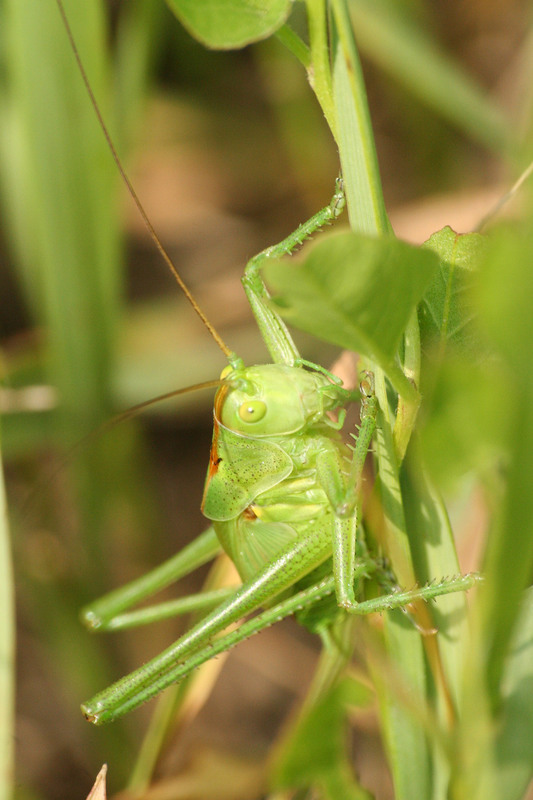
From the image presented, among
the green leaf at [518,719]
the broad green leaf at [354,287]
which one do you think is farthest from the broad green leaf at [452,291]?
the green leaf at [518,719]

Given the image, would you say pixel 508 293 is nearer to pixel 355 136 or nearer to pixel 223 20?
pixel 355 136

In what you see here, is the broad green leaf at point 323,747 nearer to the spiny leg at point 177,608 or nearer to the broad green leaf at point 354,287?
the broad green leaf at point 354,287

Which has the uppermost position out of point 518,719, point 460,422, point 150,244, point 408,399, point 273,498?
point 150,244

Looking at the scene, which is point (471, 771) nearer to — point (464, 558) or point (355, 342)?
point (355, 342)

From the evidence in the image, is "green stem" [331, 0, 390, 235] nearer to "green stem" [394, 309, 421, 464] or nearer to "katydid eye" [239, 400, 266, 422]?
"green stem" [394, 309, 421, 464]

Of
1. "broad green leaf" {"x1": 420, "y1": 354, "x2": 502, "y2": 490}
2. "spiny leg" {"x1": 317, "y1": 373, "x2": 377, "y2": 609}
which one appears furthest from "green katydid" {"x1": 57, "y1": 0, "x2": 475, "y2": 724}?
"broad green leaf" {"x1": 420, "y1": 354, "x2": 502, "y2": 490}

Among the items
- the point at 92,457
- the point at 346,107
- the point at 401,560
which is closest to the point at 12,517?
the point at 92,457

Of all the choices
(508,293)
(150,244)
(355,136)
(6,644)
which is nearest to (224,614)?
(6,644)
